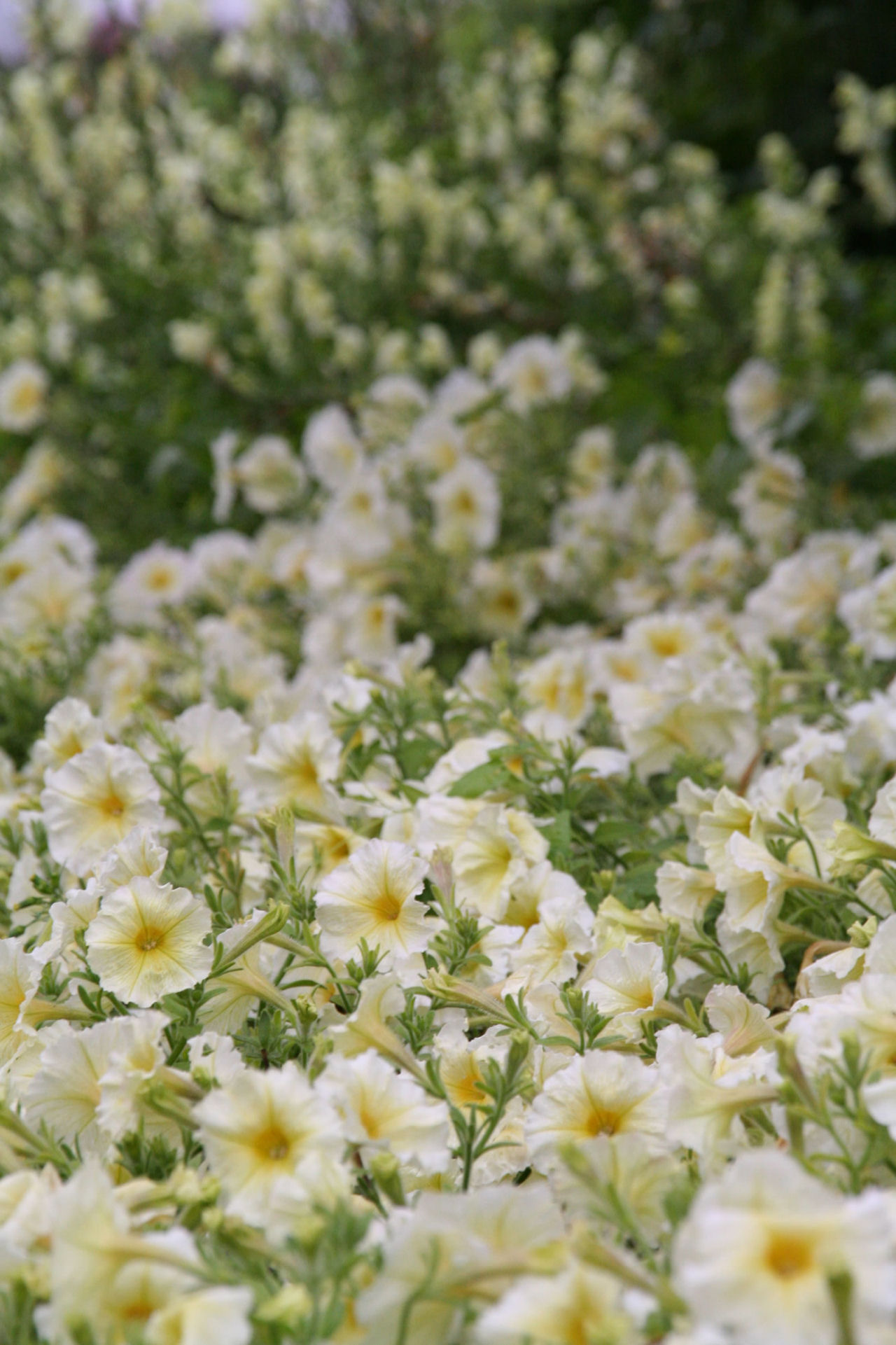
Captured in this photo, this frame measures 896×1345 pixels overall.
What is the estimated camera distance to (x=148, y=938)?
1.13m

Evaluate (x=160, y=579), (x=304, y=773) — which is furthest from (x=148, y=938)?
(x=160, y=579)

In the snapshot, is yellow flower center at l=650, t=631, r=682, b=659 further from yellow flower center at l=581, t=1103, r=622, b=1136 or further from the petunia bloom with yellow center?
yellow flower center at l=581, t=1103, r=622, b=1136

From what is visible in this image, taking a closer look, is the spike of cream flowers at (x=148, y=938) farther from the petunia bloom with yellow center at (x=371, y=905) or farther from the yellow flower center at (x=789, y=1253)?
the yellow flower center at (x=789, y=1253)

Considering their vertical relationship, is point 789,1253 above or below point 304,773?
above

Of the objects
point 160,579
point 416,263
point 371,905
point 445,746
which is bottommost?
point 160,579

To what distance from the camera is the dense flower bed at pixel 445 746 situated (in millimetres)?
830

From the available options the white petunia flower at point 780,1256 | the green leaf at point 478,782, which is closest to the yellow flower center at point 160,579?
the green leaf at point 478,782

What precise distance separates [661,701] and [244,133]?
2666 millimetres

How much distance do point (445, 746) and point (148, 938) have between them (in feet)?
1.91

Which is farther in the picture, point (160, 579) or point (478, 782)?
point (160, 579)

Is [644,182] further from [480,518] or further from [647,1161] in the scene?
[647,1161]

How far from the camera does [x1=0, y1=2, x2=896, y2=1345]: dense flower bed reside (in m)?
0.83

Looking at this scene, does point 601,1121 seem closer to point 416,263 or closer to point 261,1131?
point 261,1131

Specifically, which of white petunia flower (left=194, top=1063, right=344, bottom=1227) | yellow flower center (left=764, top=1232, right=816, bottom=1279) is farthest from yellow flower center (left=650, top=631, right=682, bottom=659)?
yellow flower center (left=764, top=1232, right=816, bottom=1279)
